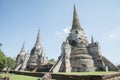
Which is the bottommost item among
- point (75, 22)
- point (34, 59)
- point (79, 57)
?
point (34, 59)

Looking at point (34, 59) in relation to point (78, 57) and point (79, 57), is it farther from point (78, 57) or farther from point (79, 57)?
point (79, 57)

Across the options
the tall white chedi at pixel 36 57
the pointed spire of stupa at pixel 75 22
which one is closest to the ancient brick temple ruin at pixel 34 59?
the tall white chedi at pixel 36 57

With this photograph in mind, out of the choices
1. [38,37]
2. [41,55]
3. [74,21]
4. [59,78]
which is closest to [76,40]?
[74,21]

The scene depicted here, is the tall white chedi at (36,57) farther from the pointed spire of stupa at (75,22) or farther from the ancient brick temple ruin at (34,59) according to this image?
the pointed spire of stupa at (75,22)

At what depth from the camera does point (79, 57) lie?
31.0 m

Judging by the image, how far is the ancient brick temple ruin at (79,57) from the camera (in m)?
30.0

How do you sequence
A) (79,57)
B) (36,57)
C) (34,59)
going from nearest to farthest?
(79,57), (34,59), (36,57)

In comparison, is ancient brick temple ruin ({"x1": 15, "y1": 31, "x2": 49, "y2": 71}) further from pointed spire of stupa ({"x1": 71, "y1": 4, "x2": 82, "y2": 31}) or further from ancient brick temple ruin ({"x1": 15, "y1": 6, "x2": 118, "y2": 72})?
pointed spire of stupa ({"x1": 71, "y1": 4, "x2": 82, "y2": 31})

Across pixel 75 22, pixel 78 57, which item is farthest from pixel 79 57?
pixel 75 22

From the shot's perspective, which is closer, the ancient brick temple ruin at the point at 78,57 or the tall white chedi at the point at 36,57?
the ancient brick temple ruin at the point at 78,57

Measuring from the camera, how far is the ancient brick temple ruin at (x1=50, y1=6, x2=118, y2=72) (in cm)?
2997

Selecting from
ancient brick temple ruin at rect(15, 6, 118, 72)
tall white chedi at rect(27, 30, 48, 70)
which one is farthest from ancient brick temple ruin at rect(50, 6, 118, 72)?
tall white chedi at rect(27, 30, 48, 70)

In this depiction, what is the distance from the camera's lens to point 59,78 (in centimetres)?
1304

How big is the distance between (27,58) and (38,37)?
26.7 feet
